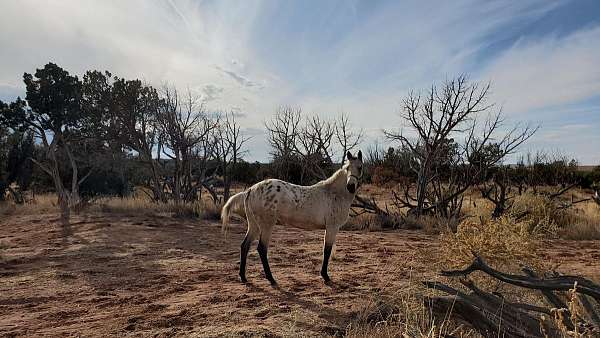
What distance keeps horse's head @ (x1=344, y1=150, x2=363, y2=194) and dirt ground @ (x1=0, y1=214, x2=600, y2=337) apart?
1.40 metres

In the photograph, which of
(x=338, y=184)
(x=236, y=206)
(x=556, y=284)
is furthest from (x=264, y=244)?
(x=556, y=284)

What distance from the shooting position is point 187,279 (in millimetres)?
6457

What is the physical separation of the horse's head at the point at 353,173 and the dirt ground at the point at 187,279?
140cm

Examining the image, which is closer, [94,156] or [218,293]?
[218,293]

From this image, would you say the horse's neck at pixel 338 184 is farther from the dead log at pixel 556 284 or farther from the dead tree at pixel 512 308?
the dead log at pixel 556 284

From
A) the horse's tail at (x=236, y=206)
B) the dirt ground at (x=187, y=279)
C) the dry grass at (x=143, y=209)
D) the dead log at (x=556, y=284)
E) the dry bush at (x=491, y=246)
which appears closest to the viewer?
the dead log at (x=556, y=284)

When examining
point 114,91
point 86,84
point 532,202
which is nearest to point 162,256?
point 532,202

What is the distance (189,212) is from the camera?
583 inches

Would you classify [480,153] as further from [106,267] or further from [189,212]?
[106,267]

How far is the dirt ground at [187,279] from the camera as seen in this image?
14.7 ft

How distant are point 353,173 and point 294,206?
105 cm

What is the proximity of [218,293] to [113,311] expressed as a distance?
1.31 meters

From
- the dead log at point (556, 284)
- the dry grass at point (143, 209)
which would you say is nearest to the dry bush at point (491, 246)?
the dead log at point (556, 284)

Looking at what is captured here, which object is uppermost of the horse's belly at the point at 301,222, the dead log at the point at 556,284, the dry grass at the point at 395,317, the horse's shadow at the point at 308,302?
the horse's belly at the point at 301,222
